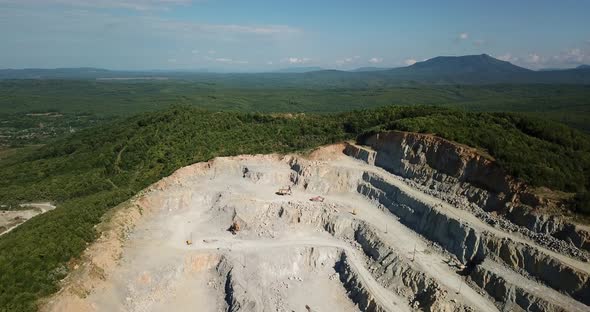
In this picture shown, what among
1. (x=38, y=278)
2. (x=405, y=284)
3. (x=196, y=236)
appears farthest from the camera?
(x=196, y=236)

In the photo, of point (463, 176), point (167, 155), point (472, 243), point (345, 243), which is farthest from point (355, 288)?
point (167, 155)

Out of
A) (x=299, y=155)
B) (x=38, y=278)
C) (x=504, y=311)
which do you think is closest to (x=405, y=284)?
(x=504, y=311)

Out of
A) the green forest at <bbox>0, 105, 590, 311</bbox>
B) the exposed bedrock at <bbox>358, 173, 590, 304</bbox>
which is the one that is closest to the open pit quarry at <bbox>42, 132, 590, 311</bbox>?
the exposed bedrock at <bbox>358, 173, 590, 304</bbox>

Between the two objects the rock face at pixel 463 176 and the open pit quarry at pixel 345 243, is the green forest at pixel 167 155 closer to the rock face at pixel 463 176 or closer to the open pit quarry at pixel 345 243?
the rock face at pixel 463 176

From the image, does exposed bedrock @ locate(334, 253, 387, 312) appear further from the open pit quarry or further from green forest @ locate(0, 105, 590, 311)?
green forest @ locate(0, 105, 590, 311)

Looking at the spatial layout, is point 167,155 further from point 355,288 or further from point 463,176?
point 463,176

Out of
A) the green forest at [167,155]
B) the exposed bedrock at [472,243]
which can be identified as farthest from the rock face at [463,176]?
the exposed bedrock at [472,243]

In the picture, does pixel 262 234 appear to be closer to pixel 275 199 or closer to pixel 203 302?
pixel 275 199
